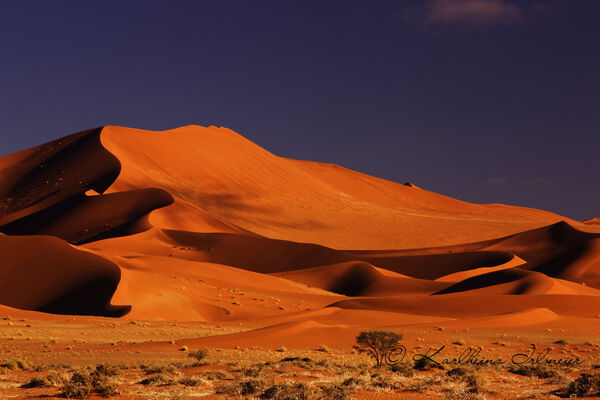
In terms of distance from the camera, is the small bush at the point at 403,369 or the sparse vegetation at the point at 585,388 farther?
the small bush at the point at 403,369

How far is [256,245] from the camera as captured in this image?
74.7m

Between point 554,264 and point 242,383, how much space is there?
56925mm

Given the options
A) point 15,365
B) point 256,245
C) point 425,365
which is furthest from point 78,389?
point 256,245

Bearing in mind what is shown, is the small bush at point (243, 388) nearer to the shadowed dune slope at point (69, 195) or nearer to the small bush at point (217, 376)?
the small bush at point (217, 376)

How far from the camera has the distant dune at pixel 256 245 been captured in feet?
136

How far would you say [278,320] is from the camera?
3878cm

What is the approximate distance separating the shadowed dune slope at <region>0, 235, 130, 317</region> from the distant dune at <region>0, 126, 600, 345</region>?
0.35ft

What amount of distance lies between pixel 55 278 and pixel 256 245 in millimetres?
32172

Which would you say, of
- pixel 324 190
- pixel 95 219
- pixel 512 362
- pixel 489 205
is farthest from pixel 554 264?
pixel 489 205

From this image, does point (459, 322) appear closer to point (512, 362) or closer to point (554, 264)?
point (512, 362)

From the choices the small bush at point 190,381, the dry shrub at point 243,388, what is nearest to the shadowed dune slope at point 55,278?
the small bush at point 190,381

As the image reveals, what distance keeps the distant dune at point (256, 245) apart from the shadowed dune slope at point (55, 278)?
107 mm

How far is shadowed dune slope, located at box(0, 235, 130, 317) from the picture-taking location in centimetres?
4088

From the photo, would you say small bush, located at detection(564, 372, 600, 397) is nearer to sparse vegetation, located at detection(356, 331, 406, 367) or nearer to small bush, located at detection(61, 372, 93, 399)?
sparse vegetation, located at detection(356, 331, 406, 367)
